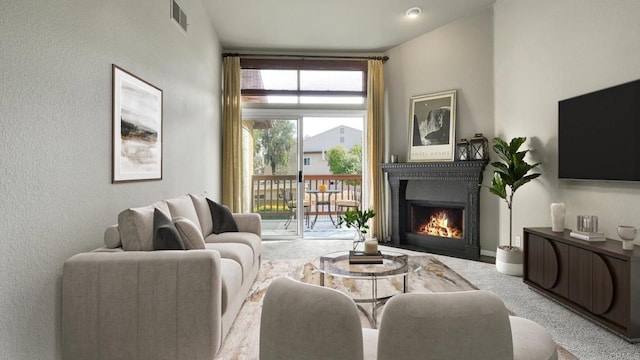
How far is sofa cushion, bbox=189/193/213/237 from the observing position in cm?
327

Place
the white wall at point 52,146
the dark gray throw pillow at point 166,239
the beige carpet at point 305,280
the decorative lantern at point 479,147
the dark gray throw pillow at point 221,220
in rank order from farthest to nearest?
the decorative lantern at point 479,147
the dark gray throw pillow at point 221,220
the beige carpet at point 305,280
the dark gray throw pillow at point 166,239
the white wall at point 52,146

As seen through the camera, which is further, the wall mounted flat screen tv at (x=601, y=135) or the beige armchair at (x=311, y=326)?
the wall mounted flat screen tv at (x=601, y=135)

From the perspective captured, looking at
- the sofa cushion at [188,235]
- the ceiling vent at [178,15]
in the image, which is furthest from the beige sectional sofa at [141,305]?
the ceiling vent at [178,15]

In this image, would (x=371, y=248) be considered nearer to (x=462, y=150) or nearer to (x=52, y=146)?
(x=52, y=146)

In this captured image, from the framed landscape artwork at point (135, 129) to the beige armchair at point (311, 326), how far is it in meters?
1.72

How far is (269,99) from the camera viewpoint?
221 inches

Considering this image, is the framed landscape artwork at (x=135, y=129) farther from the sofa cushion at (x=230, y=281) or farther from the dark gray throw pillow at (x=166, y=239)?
the sofa cushion at (x=230, y=281)

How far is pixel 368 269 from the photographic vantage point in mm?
2469

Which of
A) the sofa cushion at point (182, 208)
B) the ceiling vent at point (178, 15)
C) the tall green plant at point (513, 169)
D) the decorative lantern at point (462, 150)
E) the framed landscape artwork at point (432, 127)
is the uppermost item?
the ceiling vent at point (178, 15)

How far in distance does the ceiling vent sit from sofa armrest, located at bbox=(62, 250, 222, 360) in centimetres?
249

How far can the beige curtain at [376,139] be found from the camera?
546 cm

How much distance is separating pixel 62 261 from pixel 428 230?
4.48 meters

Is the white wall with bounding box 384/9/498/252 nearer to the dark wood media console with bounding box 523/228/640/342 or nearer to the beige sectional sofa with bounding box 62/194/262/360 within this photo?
Result: the dark wood media console with bounding box 523/228/640/342

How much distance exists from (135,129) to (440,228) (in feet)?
13.5
